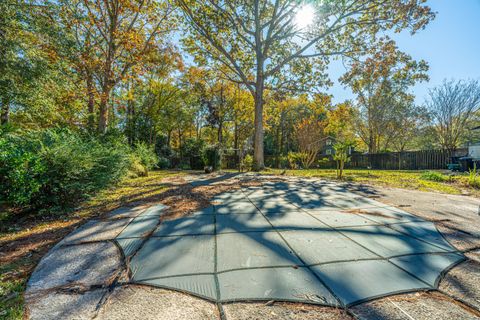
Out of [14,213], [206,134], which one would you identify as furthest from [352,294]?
[206,134]

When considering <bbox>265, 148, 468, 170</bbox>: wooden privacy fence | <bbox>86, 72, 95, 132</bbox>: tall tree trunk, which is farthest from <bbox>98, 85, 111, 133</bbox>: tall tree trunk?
<bbox>265, 148, 468, 170</bbox>: wooden privacy fence

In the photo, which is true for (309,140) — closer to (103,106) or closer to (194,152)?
(194,152)

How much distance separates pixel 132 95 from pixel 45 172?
8.96 metres

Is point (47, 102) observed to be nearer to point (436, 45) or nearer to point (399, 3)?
point (399, 3)

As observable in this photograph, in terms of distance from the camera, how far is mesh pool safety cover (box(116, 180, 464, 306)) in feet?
4.01

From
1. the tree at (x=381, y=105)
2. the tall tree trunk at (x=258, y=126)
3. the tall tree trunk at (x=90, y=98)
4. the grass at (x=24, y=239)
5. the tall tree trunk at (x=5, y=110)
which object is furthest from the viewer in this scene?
the tree at (x=381, y=105)

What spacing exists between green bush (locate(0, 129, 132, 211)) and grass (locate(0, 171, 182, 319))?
0.67 ft

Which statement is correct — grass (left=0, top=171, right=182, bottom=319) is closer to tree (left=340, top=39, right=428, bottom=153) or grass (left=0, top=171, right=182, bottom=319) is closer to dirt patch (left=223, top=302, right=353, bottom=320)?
dirt patch (left=223, top=302, right=353, bottom=320)

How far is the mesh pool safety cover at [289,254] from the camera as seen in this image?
1223mm

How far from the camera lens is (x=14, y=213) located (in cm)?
272

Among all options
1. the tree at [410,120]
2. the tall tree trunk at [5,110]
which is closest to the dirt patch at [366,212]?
the tall tree trunk at [5,110]

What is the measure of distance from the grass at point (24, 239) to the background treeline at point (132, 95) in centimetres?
26

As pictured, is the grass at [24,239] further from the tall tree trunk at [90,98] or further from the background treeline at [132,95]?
the tall tree trunk at [90,98]

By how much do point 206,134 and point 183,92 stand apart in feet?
24.1
